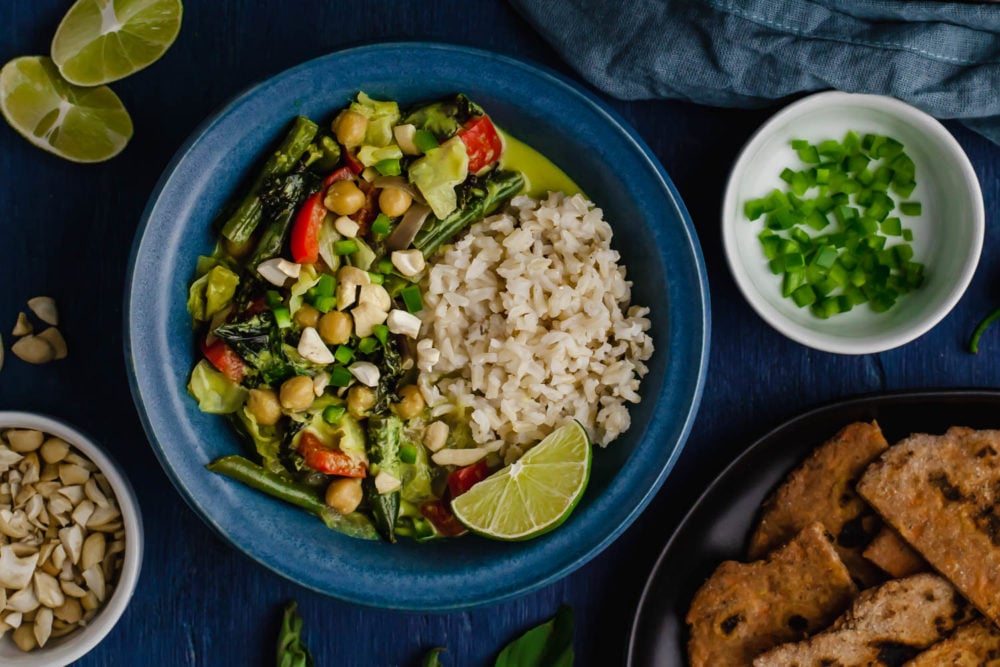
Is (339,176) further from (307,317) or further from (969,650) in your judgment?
(969,650)

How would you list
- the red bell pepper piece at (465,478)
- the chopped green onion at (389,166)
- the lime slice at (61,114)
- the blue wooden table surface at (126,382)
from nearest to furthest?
the chopped green onion at (389,166), the red bell pepper piece at (465,478), the lime slice at (61,114), the blue wooden table surface at (126,382)

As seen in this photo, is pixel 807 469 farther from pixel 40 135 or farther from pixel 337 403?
pixel 40 135

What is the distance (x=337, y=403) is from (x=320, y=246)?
50cm

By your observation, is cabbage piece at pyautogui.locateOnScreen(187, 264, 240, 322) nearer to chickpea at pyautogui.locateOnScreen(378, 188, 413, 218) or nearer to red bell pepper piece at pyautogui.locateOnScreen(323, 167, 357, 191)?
red bell pepper piece at pyautogui.locateOnScreen(323, 167, 357, 191)

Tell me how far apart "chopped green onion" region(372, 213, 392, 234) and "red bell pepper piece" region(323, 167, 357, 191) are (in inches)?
6.6

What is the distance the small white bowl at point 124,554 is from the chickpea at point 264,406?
53 centimetres

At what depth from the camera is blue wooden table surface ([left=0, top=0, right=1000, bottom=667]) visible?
3.32 metres

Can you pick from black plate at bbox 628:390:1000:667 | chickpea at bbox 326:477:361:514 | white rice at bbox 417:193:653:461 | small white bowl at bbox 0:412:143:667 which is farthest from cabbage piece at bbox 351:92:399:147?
black plate at bbox 628:390:1000:667

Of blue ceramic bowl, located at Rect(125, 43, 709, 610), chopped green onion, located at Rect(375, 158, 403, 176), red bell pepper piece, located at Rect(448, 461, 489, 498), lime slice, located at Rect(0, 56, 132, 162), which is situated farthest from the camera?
lime slice, located at Rect(0, 56, 132, 162)

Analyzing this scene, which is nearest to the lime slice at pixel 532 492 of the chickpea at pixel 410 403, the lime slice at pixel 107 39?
the chickpea at pixel 410 403

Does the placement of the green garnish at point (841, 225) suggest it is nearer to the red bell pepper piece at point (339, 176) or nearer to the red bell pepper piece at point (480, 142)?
the red bell pepper piece at point (480, 142)

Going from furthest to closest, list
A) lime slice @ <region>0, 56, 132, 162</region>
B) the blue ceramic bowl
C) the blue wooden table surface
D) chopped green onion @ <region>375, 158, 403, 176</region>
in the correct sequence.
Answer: the blue wooden table surface
lime slice @ <region>0, 56, 132, 162</region>
chopped green onion @ <region>375, 158, 403, 176</region>
the blue ceramic bowl

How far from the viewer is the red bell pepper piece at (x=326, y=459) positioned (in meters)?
2.98

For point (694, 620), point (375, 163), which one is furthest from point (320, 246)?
point (694, 620)
